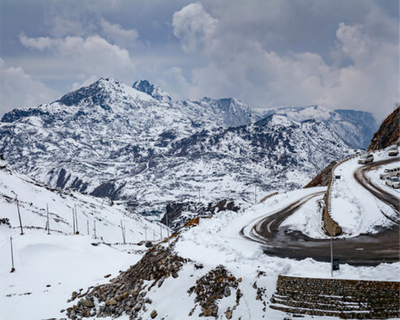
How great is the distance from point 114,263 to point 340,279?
43.0 metres

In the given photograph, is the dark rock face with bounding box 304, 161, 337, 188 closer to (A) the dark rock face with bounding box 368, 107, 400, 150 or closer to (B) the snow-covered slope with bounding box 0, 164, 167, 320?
(A) the dark rock face with bounding box 368, 107, 400, 150

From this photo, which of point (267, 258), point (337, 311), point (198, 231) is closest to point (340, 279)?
point (337, 311)

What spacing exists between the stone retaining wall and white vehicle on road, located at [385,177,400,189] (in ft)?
93.4

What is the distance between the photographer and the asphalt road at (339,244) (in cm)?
2306

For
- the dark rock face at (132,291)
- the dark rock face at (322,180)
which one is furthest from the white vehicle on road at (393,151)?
the dark rock face at (132,291)

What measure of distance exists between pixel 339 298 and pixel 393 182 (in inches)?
1198

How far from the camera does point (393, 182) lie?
4266cm

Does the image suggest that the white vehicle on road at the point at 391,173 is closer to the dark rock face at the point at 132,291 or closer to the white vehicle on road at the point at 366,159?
the white vehicle on road at the point at 366,159

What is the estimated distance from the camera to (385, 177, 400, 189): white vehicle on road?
1655 inches

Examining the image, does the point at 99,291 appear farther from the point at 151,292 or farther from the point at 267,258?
the point at 267,258

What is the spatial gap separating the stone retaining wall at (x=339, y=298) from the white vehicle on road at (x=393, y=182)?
28454 mm

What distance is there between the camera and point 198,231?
35.3 m

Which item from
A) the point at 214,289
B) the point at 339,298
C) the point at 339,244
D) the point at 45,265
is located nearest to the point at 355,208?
the point at 339,244

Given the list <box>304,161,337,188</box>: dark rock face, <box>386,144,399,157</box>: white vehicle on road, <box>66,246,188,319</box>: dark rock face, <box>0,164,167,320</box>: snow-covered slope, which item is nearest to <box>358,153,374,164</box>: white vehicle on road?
<box>386,144,399,157</box>: white vehicle on road
